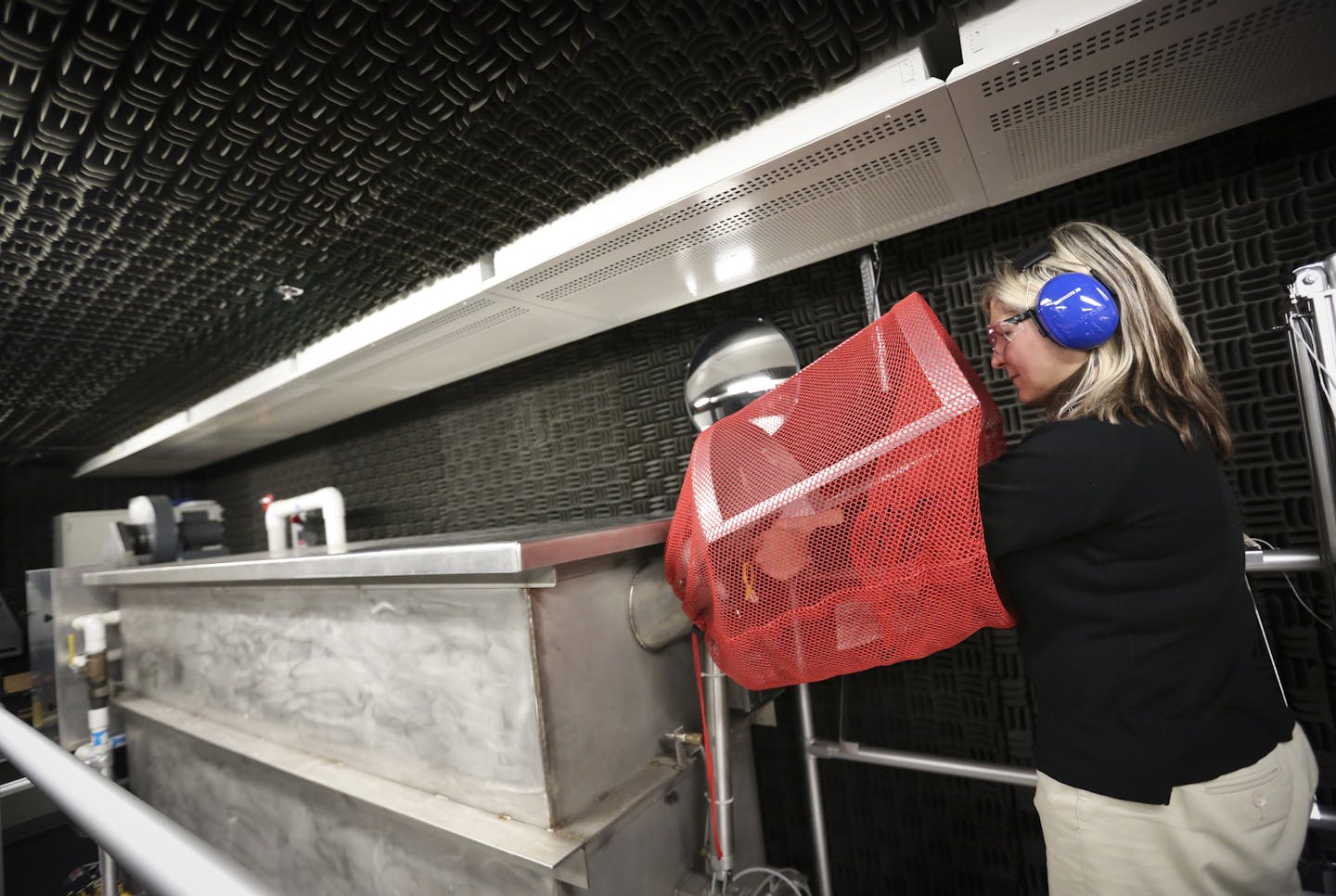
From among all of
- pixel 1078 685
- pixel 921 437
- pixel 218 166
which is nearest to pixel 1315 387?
pixel 1078 685

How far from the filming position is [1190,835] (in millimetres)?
889

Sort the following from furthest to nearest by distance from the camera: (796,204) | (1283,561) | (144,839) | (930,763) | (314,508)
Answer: (314,508) → (930,763) → (796,204) → (1283,561) → (144,839)

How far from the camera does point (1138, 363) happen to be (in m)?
0.98

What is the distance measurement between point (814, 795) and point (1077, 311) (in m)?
1.64

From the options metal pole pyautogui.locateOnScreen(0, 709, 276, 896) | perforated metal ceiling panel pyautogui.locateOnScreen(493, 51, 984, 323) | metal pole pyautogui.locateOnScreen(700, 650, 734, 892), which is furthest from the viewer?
metal pole pyautogui.locateOnScreen(700, 650, 734, 892)

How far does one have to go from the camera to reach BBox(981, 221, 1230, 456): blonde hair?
3.18ft

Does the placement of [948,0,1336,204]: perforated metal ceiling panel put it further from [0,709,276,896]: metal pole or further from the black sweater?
[0,709,276,896]: metal pole

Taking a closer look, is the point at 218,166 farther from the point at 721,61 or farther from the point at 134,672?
the point at 134,672

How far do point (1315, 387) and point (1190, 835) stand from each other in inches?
34.3

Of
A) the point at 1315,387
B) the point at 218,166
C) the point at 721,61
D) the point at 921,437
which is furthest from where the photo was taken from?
the point at 218,166

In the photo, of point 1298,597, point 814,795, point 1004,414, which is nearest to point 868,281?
point 1004,414

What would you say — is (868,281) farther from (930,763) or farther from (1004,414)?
(930,763)

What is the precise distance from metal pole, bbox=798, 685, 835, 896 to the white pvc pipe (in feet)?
6.19

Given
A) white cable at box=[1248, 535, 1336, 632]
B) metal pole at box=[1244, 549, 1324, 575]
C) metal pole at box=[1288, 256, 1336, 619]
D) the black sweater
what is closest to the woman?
the black sweater
